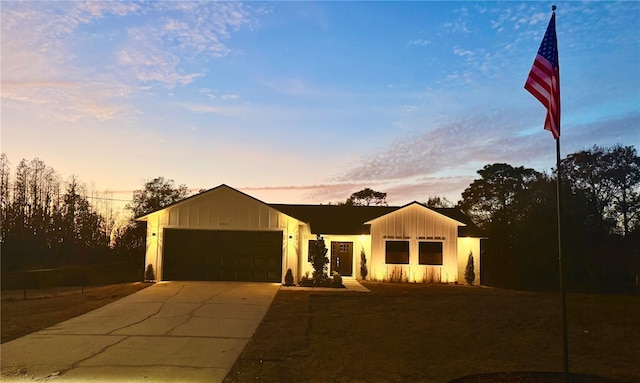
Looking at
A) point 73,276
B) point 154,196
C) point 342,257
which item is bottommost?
point 73,276

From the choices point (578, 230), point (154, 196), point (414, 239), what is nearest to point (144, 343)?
point (414, 239)

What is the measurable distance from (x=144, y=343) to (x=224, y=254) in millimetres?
10588

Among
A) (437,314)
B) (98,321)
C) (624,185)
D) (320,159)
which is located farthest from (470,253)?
(624,185)

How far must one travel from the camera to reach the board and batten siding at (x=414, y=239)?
75.3 feet

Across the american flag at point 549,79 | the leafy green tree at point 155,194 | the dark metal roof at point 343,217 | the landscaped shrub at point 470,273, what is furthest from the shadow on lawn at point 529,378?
the leafy green tree at point 155,194

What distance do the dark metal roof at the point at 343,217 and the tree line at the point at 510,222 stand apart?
709 cm

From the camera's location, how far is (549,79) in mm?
7633

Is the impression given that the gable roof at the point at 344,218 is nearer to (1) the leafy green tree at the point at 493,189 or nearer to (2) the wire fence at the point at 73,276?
(2) the wire fence at the point at 73,276

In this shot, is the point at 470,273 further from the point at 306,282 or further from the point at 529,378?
the point at 529,378

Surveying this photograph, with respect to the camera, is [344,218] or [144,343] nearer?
[144,343]

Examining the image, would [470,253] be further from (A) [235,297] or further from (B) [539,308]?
(A) [235,297]

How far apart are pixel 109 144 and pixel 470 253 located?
16.7 meters

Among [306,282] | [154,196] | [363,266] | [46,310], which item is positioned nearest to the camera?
[46,310]

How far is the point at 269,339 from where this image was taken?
1049 centimetres
